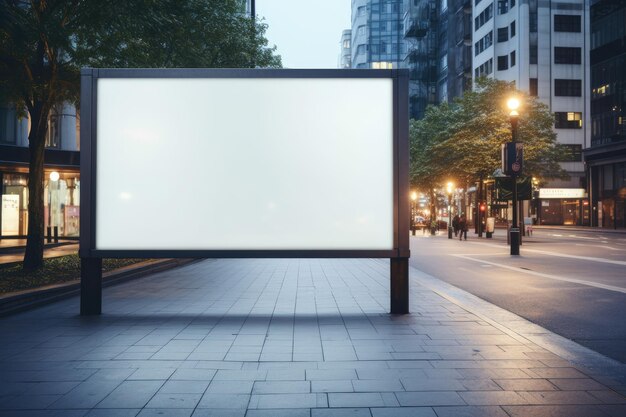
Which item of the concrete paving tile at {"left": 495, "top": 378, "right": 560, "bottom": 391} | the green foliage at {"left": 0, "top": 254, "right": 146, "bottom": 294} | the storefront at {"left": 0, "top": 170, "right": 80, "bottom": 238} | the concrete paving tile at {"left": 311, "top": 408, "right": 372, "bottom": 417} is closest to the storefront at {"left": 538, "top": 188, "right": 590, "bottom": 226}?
the storefront at {"left": 0, "top": 170, "right": 80, "bottom": 238}

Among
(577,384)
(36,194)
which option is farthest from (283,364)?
(36,194)

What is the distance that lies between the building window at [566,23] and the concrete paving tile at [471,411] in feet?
221

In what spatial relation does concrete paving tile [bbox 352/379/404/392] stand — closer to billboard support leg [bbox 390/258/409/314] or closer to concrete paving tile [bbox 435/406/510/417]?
concrete paving tile [bbox 435/406/510/417]

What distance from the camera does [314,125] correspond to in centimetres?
802

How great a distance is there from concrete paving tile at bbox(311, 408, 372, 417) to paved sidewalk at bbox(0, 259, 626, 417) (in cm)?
1

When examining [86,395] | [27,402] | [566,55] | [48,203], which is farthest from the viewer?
[566,55]

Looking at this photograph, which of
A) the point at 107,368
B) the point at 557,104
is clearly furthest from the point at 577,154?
the point at 107,368

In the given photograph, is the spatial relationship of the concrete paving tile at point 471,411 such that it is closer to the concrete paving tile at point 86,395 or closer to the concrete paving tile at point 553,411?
the concrete paving tile at point 553,411

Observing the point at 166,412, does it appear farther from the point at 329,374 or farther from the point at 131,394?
the point at 329,374

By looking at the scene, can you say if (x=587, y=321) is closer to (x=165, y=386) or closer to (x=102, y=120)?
(x=165, y=386)

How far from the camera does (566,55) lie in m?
63.0

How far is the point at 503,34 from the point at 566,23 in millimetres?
6764

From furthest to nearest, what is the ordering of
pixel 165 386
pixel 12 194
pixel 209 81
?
pixel 12 194
pixel 209 81
pixel 165 386

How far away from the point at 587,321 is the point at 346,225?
3.68 m
